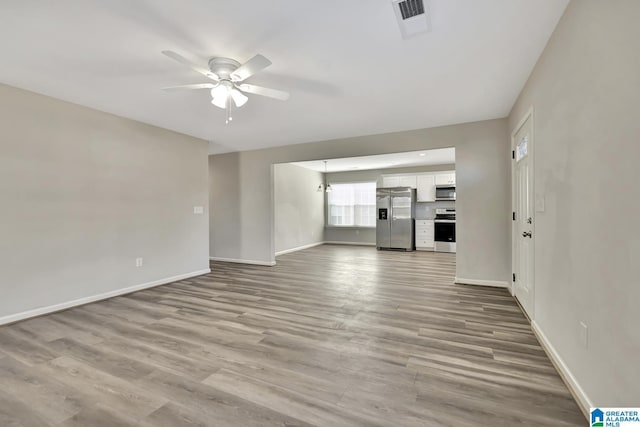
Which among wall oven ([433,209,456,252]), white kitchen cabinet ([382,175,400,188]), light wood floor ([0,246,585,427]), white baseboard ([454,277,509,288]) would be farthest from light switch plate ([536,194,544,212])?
white kitchen cabinet ([382,175,400,188])

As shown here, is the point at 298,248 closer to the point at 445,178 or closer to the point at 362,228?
the point at 362,228

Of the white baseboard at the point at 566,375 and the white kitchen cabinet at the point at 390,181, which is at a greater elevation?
the white kitchen cabinet at the point at 390,181

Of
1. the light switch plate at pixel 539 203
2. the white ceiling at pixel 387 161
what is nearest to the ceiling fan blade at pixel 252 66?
the light switch plate at pixel 539 203

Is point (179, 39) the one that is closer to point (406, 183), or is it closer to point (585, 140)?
point (585, 140)

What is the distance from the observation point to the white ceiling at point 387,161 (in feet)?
22.1

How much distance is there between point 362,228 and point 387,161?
2.69 metres

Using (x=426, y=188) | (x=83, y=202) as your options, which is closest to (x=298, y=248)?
(x=426, y=188)

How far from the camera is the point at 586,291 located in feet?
5.33

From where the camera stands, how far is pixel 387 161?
7715mm

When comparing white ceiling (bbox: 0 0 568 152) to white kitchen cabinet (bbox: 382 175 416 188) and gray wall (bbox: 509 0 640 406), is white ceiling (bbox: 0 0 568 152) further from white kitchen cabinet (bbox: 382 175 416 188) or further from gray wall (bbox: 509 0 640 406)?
white kitchen cabinet (bbox: 382 175 416 188)

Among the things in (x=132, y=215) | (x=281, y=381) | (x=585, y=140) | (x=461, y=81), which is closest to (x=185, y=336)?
(x=281, y=381)

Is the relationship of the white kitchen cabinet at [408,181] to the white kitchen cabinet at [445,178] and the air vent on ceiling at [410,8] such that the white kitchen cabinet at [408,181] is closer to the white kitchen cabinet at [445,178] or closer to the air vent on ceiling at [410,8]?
the white kitchen cabinet at [445,178]

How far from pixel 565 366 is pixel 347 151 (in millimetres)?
4111

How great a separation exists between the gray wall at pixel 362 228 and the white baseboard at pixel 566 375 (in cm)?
627
